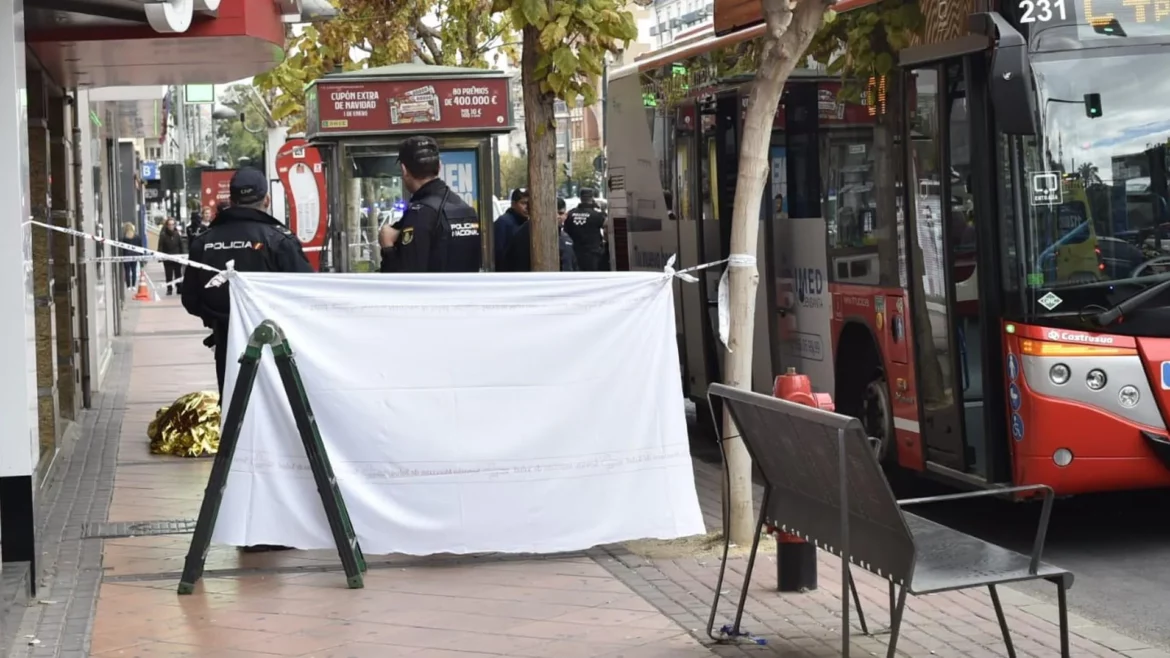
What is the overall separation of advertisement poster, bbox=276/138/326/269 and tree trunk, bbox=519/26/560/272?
1096 cm

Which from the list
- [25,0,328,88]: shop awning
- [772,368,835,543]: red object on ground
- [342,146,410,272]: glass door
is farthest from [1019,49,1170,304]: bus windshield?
[342,146,410,272]: glass door

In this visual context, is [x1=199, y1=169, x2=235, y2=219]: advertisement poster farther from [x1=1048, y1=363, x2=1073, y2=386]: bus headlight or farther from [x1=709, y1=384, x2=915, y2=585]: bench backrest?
[x1=709, y1=384, x2=915, y2=585]: bench backrest

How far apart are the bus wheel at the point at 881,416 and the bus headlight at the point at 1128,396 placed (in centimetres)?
178

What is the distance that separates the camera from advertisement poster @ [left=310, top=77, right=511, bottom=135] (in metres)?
13.8

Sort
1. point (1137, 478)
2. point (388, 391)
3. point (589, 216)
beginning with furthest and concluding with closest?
point (589, 216), point (1137, 478), point (388, 391)

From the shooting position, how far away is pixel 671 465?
8008 mm

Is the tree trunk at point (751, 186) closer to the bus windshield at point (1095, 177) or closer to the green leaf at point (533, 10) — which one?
the bus windshield at point (1095, 177)

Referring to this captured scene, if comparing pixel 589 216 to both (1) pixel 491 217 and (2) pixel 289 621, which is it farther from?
(2) pixel 289 621

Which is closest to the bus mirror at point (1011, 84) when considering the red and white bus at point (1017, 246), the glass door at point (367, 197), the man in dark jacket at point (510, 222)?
the red and white bus at point (1017, 246)

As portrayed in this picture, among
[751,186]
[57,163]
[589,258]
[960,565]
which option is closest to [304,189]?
[589,258]

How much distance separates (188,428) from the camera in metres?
12.6

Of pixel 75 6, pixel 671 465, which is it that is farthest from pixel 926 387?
pixel 75 6

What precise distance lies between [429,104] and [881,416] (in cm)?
528

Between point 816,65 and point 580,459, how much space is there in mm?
3878
